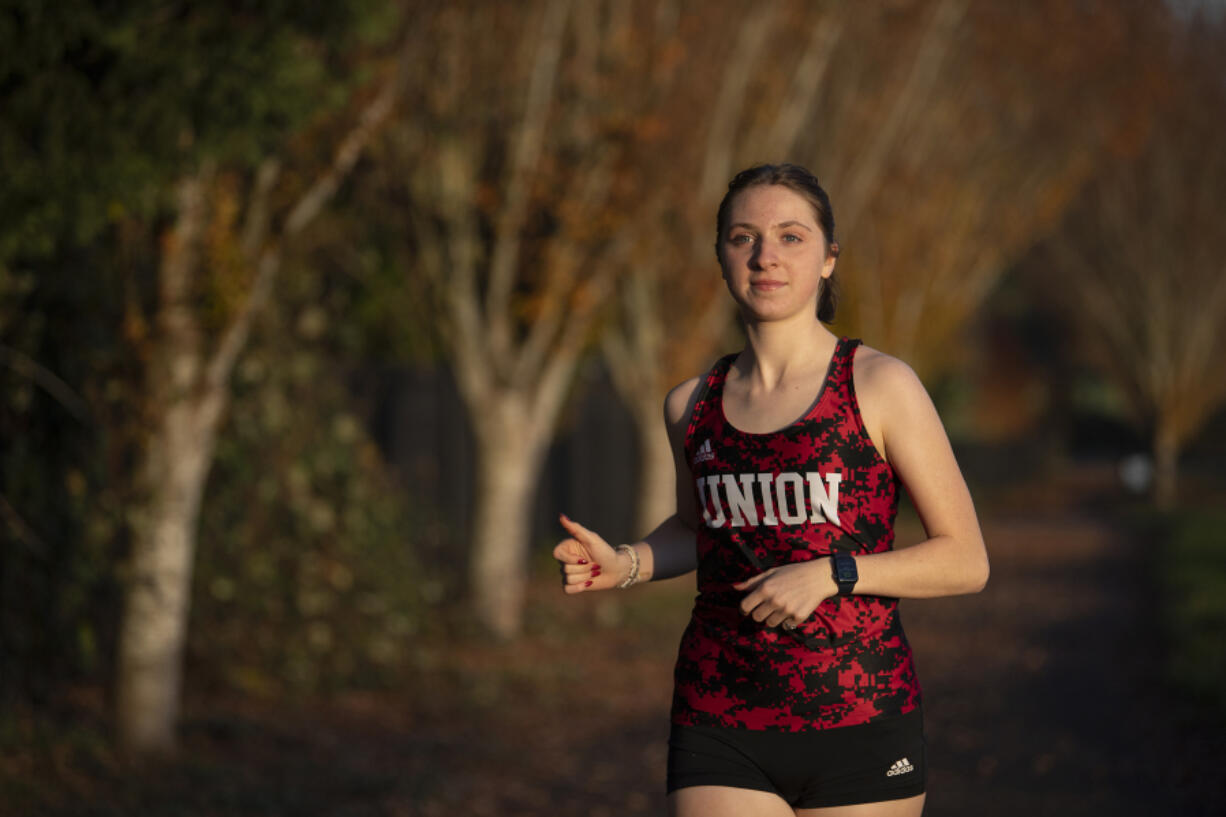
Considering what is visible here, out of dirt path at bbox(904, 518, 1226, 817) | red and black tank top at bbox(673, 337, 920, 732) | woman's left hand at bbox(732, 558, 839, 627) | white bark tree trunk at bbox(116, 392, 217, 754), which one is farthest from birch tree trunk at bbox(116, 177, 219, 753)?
woman's left hand at bbox(732, 558, 839, 627)

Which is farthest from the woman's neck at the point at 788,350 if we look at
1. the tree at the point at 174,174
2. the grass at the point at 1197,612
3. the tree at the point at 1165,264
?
the tree at the point at 1165,264

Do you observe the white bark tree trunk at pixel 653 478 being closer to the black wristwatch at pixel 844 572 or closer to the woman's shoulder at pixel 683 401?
the woman's shoulder at pixel 683 401

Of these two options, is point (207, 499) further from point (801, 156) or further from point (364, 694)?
point (801, 156)

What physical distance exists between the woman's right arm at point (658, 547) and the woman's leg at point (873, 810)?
63 centimetres

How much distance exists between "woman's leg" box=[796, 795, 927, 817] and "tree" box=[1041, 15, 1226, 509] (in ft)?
77.1

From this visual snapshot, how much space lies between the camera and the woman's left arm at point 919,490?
3.06m

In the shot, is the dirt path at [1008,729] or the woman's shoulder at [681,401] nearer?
the woman's shoulder at [681,401]

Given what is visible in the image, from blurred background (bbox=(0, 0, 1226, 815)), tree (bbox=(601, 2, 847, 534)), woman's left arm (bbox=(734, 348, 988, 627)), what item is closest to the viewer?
woman's left arm (bbox=(734, 348, 988, 627))

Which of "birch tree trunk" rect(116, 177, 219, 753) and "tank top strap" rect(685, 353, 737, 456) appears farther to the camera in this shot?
"birch tree trunk" rect(116, 177, 219, 753)

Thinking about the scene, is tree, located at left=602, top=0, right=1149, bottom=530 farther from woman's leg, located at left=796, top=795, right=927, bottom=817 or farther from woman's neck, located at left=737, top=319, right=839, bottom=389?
woman's leg, located at left=796, top=795, right=927, bottom=817

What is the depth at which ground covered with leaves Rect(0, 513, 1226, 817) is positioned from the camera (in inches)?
276

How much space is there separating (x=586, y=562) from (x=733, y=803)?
0.64 m

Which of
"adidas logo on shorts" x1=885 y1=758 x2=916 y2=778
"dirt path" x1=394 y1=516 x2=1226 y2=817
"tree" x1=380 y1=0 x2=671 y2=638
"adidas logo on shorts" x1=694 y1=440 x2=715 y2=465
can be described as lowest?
"dirt path" x1=394 y1=516 x2=1226 y2=817

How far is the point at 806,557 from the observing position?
308 cm
